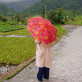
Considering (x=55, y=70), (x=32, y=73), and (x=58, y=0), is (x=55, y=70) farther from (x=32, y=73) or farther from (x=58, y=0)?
(x=58, y=0)

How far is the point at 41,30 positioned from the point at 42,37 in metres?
0.16

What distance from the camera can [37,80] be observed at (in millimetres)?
3305

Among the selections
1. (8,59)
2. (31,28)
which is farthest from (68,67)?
(8,59)

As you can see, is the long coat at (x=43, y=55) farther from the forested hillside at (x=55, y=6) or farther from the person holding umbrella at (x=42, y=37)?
the forested hillside at (x=55, y=6)

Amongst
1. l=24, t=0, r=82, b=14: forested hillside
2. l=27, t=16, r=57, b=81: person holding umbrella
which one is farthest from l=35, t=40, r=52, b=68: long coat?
l=24, t=0, r=82, b=14: forested hillside

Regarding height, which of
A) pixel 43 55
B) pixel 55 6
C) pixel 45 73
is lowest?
pixel 45 73

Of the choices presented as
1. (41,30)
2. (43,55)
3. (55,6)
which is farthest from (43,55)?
(55,6)

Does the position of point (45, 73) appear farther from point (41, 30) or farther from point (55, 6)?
point (55, 6)

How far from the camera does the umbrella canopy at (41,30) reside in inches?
108

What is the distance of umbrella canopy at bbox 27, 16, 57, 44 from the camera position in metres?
2.73

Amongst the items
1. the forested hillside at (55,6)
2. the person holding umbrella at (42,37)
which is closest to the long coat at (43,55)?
the person holding umbrella at (42,37)

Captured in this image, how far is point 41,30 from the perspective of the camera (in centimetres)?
276

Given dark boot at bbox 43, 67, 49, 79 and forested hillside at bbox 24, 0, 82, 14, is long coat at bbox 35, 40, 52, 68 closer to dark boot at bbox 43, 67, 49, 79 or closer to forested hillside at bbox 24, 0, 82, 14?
dark boot at bbox 43, 67, 49, 79

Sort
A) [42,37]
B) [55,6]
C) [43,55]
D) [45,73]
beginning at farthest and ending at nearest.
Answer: [55,6], [45,73], [43,55], [42,37]
